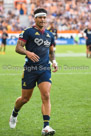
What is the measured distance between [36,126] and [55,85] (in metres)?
5.65

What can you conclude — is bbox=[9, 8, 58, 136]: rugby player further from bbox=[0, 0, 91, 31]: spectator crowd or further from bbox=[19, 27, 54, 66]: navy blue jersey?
bbox=[0, 0, 91, 31]: spectator crowd

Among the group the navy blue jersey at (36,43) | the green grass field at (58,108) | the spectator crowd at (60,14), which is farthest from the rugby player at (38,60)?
the spectator crowd at (60,14)

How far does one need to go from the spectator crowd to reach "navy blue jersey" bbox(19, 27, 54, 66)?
134 feet

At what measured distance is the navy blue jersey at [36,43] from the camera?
6.61m

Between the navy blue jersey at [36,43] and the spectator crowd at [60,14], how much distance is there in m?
40.9

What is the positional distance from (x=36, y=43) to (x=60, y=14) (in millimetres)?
45012

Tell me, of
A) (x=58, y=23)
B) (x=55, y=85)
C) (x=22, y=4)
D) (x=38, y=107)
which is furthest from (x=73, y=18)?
(x=38, y=107)

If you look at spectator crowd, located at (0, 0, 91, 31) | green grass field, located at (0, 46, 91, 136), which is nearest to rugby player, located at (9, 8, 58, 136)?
green grass field, located at (0, 46, 91, 136)

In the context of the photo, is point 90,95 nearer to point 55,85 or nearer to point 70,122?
point 55,85

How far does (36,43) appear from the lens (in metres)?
6.62

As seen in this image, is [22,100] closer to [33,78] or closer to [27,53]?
[33,78]

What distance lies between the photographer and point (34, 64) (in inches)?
260

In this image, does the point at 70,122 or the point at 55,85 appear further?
the point at 55,85

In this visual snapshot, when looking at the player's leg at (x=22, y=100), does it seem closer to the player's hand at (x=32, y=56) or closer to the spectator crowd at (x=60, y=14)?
the player's hand at (x=32, y=56)
